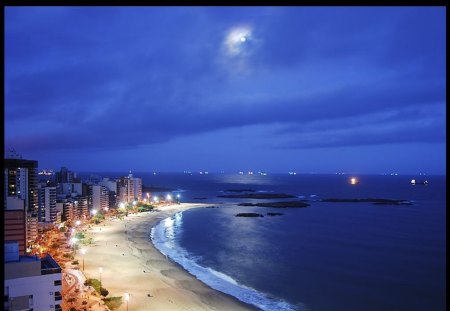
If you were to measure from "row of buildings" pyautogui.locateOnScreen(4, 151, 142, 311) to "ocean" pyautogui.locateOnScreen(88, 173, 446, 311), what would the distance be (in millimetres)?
9495

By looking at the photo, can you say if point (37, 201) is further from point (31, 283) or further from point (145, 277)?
point (31, 283)

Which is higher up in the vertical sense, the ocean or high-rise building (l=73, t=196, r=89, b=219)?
high-rise building (l=73, t=196, r=89, b=219)

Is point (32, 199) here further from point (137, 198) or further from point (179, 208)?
point (137, 198)

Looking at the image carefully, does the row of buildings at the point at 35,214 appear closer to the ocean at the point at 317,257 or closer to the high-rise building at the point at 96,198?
the high-rise building at the point at 96,198

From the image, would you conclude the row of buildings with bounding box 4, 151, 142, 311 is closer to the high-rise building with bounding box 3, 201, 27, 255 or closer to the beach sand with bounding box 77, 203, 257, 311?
the high-rise building with bounding box 3, 201, 27, 255

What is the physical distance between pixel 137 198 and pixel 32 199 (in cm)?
3000

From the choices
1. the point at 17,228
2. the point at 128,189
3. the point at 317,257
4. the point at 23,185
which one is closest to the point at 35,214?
the point at 17,228

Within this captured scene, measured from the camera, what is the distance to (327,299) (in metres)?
21.0

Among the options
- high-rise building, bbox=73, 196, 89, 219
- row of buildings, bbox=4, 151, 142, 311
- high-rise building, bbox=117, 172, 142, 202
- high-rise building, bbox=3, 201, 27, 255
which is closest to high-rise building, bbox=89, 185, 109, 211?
row of buildings, bbox=4, 151, 142, 311

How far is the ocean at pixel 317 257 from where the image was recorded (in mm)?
21453

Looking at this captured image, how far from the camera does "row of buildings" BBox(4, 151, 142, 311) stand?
1570 cm

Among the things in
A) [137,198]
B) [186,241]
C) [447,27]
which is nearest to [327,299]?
[186,241]

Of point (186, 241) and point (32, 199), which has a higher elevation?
point (32, 199)

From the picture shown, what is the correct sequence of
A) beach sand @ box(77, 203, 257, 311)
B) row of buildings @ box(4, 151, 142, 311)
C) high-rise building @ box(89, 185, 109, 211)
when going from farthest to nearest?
high-rise building @ box(89, 185, 109, 211)
beach sand @ box(77, 203, 257, 311)
row of buildings @ box(4, 151, 142, 311)
